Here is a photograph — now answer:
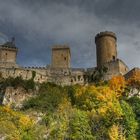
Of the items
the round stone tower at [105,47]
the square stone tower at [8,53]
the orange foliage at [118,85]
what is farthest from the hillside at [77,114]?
the square stone tower at [8,53]

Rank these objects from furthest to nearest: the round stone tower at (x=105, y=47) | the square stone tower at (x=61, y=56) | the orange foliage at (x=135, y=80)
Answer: the square stone tower at (x=61, y=56) < the round stone tower at (x=105, y=47) < the orange foliage at (x=135, y=80)

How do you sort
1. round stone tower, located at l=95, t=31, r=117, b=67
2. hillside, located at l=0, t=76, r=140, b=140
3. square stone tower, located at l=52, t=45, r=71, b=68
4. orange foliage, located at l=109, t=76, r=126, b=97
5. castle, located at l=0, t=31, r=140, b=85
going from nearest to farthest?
hillside, located at l=0, t=76, r=140, b=140
orange foliage, located at l=109, t=76, r=126, b=97
castle, located at l=0, t=31, r=140, b=85
round stone tower, located at l=95, t=31, r=117, b=67
square stone tower, located at l=52, t=45, r=71, b=68

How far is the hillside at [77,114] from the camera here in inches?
1553

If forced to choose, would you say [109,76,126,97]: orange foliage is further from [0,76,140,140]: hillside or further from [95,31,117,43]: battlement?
[95,31,117,43]: battlement

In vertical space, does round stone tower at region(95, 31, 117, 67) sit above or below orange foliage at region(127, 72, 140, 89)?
above

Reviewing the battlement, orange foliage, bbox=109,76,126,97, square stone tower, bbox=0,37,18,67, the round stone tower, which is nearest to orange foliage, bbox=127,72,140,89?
orange foliage, bbox=109,76,126,97

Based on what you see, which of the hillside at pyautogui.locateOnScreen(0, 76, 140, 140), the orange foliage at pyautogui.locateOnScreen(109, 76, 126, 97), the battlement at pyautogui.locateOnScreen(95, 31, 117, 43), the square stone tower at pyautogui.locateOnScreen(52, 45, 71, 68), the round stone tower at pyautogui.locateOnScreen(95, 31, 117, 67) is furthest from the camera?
the battlement at pyautogui.locateOnScreen(95, 31, 117, 43)

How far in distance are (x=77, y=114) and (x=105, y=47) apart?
2072 centimetres

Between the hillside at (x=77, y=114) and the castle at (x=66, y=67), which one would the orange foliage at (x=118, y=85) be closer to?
the hillside at (x=77, y=114)

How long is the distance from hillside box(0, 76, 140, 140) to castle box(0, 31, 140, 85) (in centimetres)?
694

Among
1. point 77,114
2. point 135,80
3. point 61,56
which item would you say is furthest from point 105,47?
point 77,114

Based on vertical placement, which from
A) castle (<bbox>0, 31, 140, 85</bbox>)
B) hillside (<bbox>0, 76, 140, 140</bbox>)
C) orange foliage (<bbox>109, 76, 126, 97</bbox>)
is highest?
castle (<bbox>0, 31, 140, 85</bbox>)

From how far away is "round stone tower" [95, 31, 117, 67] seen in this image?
58.8m

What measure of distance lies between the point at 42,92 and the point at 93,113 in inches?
348
